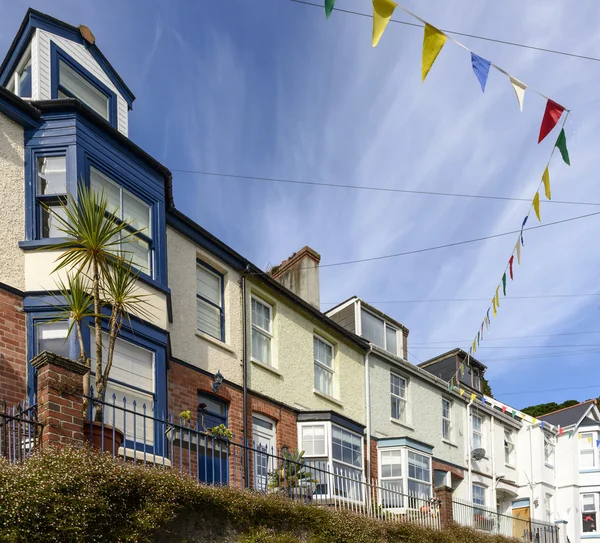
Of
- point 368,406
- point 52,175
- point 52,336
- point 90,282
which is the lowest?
point 368,406

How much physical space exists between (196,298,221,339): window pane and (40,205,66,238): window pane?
162 inches

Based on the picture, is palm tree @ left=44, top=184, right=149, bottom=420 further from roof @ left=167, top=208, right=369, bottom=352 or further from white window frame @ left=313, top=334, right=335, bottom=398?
white window frame @ left=313, top=334, right=335, bottom=398

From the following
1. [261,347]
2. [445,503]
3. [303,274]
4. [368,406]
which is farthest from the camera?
[303,274]

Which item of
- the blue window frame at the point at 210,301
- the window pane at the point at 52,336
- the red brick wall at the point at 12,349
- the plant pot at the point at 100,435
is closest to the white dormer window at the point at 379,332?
the blue window frame at the point at 210,301

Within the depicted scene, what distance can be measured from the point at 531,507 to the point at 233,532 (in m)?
23.0

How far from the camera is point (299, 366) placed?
64.1 ft

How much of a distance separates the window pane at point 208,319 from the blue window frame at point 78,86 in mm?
4070

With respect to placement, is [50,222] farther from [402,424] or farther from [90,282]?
[402,424]

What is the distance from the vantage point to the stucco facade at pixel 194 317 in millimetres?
15773

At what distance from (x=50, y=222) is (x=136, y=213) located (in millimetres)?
1816

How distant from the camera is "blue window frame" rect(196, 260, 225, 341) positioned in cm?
1683

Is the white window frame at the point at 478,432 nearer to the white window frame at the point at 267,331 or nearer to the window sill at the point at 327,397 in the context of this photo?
the window sill at the point at 327,397

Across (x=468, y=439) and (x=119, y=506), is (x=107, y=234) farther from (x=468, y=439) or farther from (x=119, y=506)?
(x=468, y=439)

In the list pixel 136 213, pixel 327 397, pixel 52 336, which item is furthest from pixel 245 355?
pixel 52 336
